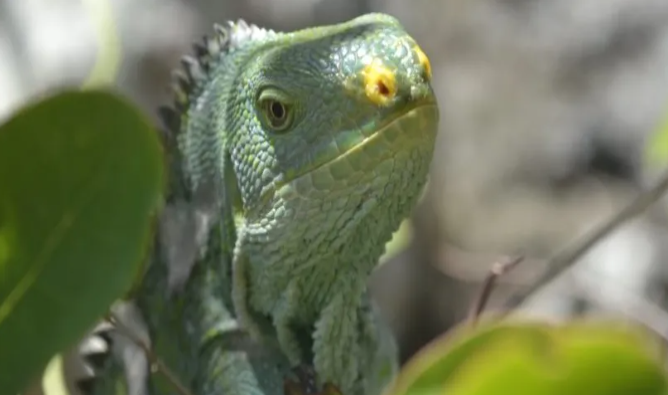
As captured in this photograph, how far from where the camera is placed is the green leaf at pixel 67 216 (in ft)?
2.11

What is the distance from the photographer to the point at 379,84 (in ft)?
3.40

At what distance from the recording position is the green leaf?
2.11ft

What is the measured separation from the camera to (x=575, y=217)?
361 cm

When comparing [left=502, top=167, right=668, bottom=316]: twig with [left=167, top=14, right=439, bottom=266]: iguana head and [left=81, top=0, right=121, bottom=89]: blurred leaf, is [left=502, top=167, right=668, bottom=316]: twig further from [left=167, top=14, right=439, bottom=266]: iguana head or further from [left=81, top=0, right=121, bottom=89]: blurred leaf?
[left=81, top=0, right=121, bottom=89]: blurred leaf

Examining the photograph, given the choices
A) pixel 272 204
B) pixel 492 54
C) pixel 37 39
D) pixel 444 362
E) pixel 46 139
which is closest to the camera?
pixel 444 362

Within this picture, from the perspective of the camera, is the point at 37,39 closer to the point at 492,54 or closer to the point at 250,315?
the point at 492,54

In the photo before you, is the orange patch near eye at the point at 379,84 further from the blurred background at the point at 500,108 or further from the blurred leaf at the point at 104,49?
the blurred background at the point at 500,108

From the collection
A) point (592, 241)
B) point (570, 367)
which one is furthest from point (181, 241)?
point (570, 367)

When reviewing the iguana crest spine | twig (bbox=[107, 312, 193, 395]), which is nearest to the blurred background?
the iguana crest spine

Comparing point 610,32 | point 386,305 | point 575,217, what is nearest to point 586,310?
point 575,217

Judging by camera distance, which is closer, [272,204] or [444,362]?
[444,362]

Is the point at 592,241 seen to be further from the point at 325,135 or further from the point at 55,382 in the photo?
the point at 55,382

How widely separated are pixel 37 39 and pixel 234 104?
2182 mm

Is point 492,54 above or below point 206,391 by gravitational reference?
below
